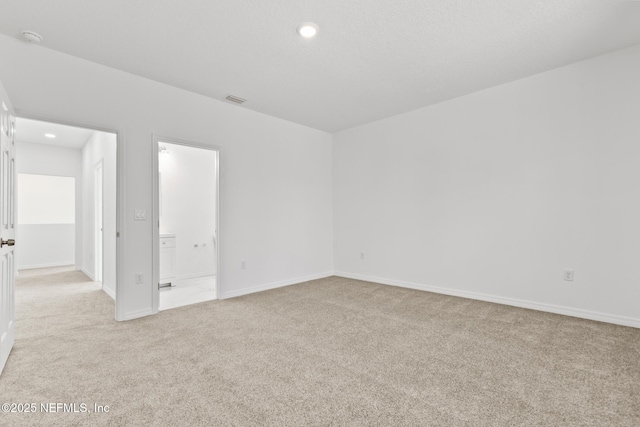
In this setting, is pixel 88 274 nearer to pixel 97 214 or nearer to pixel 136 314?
pixel 97 214

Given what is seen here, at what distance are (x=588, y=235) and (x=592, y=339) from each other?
1.06m

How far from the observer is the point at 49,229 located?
6.83 meters

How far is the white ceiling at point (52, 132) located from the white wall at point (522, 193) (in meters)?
5.00

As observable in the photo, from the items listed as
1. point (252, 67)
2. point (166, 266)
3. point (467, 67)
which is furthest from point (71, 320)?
point (467, 67)

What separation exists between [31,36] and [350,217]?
4.28m

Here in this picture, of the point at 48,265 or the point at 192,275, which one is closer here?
the point at 192,275

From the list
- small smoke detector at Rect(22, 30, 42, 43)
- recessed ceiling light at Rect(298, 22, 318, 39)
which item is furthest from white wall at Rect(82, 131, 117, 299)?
recessed ceiling light at Rect(298, 22, 318, 39)

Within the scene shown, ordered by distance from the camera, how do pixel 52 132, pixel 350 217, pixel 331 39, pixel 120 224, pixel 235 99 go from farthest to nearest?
pixel 52 132 < pixel 350 217 < pixel 235 99 < pixel 120 224 < pixel 331 39

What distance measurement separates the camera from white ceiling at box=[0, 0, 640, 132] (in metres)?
2.23

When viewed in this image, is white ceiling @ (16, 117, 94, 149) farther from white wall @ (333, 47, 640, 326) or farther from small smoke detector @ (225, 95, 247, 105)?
white wall @ (333, 47, 640, 326)

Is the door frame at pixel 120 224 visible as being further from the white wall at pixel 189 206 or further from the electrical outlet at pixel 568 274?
the electrical outlet at pixel 568 274

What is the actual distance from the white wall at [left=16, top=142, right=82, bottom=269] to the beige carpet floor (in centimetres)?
395

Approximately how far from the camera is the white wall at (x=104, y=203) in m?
4.08

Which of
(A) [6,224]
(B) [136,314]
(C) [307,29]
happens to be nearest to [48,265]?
(B) [136,314]
